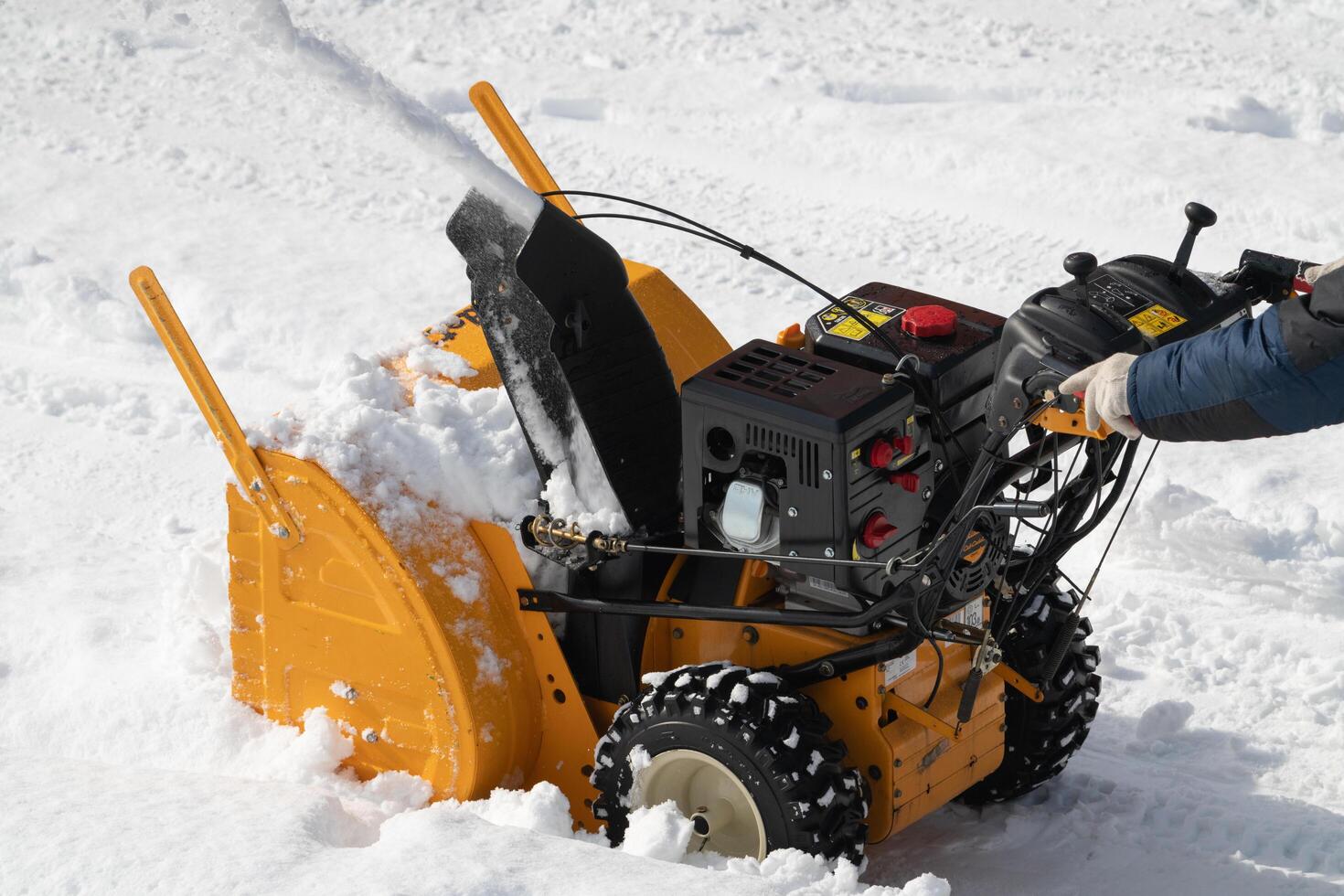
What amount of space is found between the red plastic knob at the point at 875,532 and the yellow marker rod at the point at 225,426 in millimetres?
1371

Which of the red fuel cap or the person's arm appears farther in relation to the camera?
the red fuel cap

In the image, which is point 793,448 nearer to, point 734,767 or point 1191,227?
point 734,767

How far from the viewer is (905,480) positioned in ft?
12.5

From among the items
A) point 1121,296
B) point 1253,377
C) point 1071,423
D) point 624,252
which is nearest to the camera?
point 1253,377

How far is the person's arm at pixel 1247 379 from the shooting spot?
296cm

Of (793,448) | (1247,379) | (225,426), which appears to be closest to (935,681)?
(793,448)

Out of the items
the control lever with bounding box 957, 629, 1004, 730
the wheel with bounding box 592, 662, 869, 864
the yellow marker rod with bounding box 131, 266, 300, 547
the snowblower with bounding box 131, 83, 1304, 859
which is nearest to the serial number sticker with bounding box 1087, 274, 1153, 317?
the snowblower with bounding box 131, 83, 1304, 859

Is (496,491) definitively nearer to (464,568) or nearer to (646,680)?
(464,568)

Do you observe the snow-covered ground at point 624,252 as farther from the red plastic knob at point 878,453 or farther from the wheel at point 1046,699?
the red plastic knob at point 878,453

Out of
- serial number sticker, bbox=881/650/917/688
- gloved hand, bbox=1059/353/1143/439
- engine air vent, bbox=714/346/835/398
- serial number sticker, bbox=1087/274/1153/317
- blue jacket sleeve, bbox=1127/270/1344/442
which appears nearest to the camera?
blue jacket sleeve, bbox=1127/270/1344/442

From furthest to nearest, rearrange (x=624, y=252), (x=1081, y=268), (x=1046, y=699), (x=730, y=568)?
(x=624, y=252), (x=1046, y=699), (x=730, y=568), (x=1081, y=268)

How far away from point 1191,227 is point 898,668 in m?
1.19

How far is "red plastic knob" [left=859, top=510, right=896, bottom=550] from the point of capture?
3.74m

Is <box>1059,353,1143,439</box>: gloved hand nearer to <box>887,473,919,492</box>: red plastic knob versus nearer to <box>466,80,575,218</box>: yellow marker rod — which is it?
<box>887,473,919,492</box>: red plastic knob
